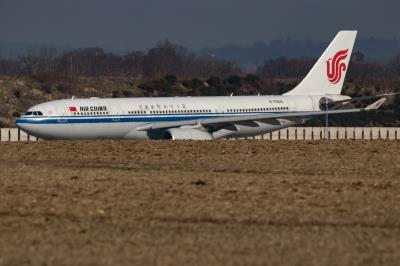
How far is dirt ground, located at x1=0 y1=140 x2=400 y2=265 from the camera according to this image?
20734 mm

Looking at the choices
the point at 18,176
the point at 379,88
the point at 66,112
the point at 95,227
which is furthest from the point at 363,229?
the point at 379,88

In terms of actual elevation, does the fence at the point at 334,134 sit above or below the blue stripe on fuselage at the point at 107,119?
below

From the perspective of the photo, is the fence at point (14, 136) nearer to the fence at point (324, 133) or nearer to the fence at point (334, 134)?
the fence at point (324, 133)

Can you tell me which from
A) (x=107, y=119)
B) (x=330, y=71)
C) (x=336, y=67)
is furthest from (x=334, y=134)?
(x=107, y=119)

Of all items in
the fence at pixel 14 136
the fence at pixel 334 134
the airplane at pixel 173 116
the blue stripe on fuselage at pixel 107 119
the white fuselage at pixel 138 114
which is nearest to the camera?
the blue stripe on fuselage at pixel 107 119

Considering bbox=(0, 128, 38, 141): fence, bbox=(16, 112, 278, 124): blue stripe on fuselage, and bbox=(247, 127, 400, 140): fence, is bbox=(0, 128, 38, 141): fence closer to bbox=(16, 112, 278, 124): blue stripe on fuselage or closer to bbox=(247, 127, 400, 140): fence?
bbox=(16, 112, 278, 124): blue stripe on fuselage

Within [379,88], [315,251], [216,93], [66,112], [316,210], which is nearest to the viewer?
[315,251]

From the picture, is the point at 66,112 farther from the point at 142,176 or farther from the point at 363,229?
the point at 363,229

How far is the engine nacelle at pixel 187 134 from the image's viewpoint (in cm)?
5656

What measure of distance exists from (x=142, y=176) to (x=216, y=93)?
292 feet

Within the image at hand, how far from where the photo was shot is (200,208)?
26.5m

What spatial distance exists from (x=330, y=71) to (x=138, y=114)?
15987 millimetres

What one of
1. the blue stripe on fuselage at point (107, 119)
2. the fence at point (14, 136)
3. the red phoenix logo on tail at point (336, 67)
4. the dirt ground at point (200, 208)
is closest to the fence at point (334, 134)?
the red phoenix logo on tail at point (336, 67)

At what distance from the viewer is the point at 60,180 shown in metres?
32.2
